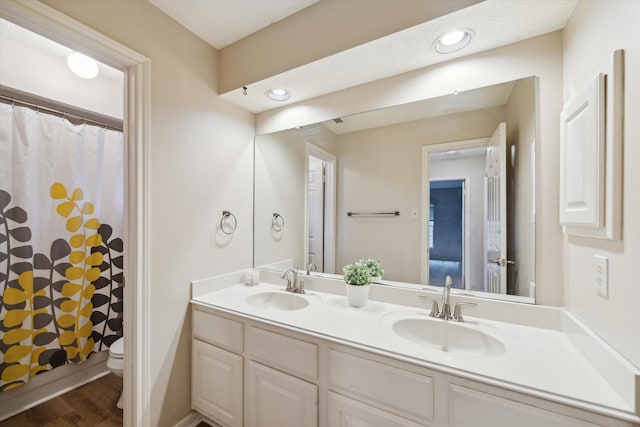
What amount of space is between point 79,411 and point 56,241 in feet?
3.94

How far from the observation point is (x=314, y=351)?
1.15m

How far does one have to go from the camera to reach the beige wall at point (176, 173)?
1397 millimetres

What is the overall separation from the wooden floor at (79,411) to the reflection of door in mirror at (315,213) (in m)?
1.65

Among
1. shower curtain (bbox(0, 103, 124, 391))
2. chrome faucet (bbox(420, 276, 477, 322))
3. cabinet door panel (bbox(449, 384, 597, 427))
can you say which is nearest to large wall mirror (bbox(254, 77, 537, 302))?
chrome faucet (bbox(420, 276, 477, 322))

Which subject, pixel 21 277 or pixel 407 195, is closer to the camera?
pixel 407 195

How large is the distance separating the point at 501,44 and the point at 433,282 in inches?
50.0

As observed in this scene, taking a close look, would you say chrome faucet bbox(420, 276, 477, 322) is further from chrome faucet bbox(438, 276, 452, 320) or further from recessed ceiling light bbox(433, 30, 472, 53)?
recessed ceiling light bbox(433, 30, 472, 53)

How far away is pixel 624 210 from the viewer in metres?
0.75

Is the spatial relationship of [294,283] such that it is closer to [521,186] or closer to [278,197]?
[278,197]

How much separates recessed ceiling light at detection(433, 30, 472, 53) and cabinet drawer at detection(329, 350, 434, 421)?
1487mm

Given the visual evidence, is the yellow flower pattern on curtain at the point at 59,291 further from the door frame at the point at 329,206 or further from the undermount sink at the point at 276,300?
the door frame at the point at 329,206

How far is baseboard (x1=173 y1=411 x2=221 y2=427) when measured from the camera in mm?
1548

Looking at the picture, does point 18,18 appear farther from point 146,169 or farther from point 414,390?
point 414,390

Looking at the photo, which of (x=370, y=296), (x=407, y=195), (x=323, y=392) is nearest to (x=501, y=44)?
(x=407, y=195)
